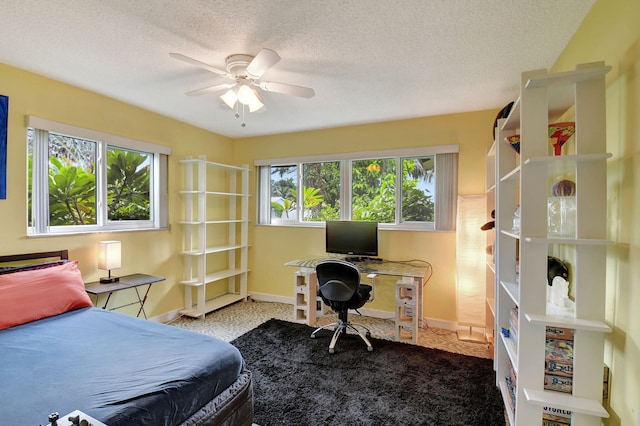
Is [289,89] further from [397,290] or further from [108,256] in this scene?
[108,256]

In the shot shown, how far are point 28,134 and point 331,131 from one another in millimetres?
3082

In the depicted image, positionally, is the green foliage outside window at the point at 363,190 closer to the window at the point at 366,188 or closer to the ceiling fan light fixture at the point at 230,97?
the window at the point at 366,188

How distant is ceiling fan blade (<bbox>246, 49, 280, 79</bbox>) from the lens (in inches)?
65.9

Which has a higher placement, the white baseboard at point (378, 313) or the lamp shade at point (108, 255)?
the lamp shade at point (108, 255)

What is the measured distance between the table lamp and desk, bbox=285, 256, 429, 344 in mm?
1705

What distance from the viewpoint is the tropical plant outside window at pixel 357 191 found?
3605 mm

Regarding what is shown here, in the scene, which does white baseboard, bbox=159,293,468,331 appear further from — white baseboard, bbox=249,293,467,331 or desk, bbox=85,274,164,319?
desk, bbox=85,274,164,319

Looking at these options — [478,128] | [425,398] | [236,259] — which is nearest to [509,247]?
[425,398]

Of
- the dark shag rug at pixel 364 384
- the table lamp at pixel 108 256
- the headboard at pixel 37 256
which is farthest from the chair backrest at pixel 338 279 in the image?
the headboard at pixel 37 256

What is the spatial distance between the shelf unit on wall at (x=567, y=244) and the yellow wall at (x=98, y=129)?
3.51m

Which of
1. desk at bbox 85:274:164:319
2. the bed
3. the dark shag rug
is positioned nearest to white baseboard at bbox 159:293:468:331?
desk at bbox 85:274:164:319

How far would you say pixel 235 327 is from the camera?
134 inches

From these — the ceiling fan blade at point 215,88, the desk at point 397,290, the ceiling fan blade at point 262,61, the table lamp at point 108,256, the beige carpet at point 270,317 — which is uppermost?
the ceiling fan blade at point 215,88

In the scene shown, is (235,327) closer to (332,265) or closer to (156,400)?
(332,265)
